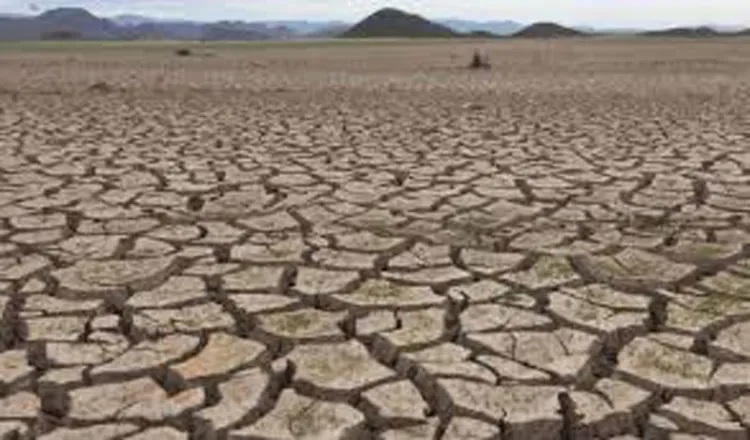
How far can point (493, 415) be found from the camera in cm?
258

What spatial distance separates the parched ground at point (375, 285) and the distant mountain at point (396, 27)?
5800cm

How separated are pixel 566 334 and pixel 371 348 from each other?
61 centimetres

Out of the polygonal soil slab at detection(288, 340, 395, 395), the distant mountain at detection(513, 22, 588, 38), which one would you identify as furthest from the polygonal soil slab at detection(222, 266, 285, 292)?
the distant mountain at detection(513, 22, 588, 38)

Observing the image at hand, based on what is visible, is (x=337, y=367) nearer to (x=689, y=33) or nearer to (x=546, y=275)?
(x=546, y=275)

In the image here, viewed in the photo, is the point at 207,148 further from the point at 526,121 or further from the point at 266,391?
the point at 266,391

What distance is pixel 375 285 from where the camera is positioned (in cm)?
368

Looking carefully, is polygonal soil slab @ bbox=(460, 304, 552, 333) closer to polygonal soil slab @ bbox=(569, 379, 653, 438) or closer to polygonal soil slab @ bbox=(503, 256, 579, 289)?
polygonal soil slab @ bbox=(503, 256, 579, 289)

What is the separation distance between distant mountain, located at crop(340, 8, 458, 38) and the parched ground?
5800 centimetres

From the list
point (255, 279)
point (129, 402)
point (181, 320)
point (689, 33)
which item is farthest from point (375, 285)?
point (689, 33)

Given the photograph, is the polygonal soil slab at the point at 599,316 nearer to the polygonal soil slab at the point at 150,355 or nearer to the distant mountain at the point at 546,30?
the polygonal soil slab at the point at 150,355

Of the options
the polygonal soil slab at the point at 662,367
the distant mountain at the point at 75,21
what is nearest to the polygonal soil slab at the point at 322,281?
the polygonal soil slab at the point at 662,367

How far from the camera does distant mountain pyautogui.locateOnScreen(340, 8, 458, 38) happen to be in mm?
66188

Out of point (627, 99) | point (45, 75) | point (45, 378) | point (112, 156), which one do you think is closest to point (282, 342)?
point (45, 378)

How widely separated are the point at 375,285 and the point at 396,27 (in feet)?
221
